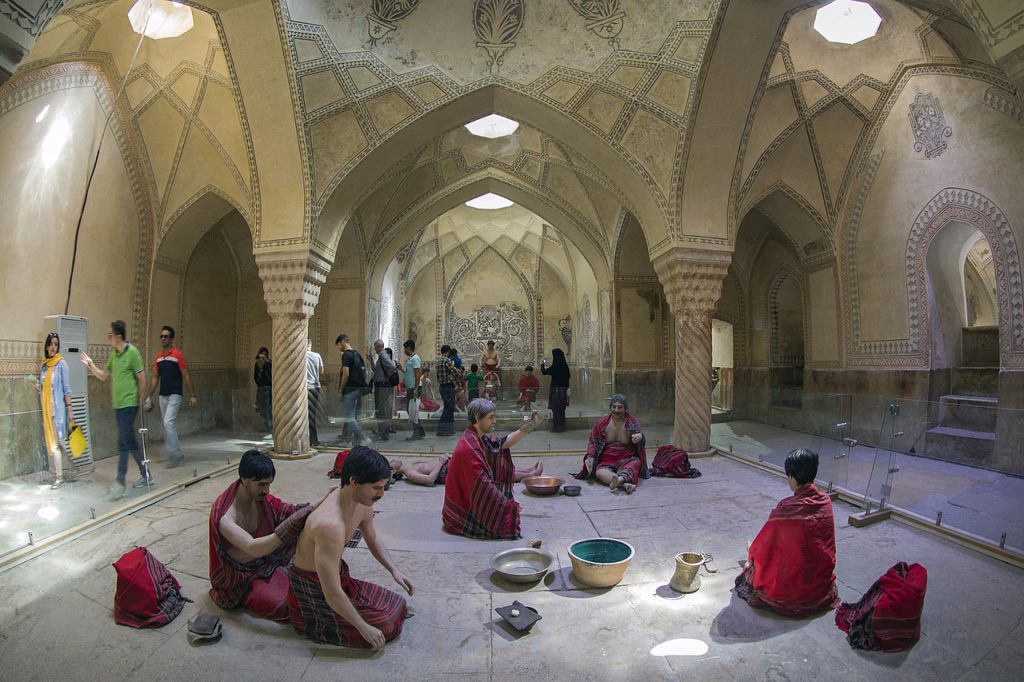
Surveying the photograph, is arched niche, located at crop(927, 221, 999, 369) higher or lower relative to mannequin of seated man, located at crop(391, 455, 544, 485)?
higher

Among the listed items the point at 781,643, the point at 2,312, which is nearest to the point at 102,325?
the point at 2,312

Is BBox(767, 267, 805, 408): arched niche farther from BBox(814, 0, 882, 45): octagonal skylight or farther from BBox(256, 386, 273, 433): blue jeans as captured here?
BBox(256, 386, 273, 433): blue jeans

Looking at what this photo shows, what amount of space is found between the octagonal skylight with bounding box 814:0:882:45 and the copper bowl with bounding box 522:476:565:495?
23.7 ft

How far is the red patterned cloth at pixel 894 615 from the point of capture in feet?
8.07

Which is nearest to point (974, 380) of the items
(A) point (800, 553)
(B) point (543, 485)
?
(B) point (543, 485)

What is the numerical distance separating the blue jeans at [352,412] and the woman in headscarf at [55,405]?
3164mm

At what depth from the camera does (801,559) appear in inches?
111

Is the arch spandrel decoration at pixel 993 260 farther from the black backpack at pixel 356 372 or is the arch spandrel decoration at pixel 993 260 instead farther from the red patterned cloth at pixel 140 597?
the red patterned cloth at pixel 140 597

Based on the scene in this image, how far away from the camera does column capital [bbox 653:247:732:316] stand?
750 centimetres

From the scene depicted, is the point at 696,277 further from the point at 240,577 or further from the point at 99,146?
the point at 99,146

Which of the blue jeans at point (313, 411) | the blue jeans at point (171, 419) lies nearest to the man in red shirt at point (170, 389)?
the blue jeans at point (171, 419)

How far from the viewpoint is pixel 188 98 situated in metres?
7.59

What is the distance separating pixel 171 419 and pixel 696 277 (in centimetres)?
674

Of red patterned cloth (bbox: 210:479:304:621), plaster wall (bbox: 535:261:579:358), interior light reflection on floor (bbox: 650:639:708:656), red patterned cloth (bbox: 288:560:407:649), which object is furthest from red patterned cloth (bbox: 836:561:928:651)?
plaster wall (bbox: 535:261:579:358)
